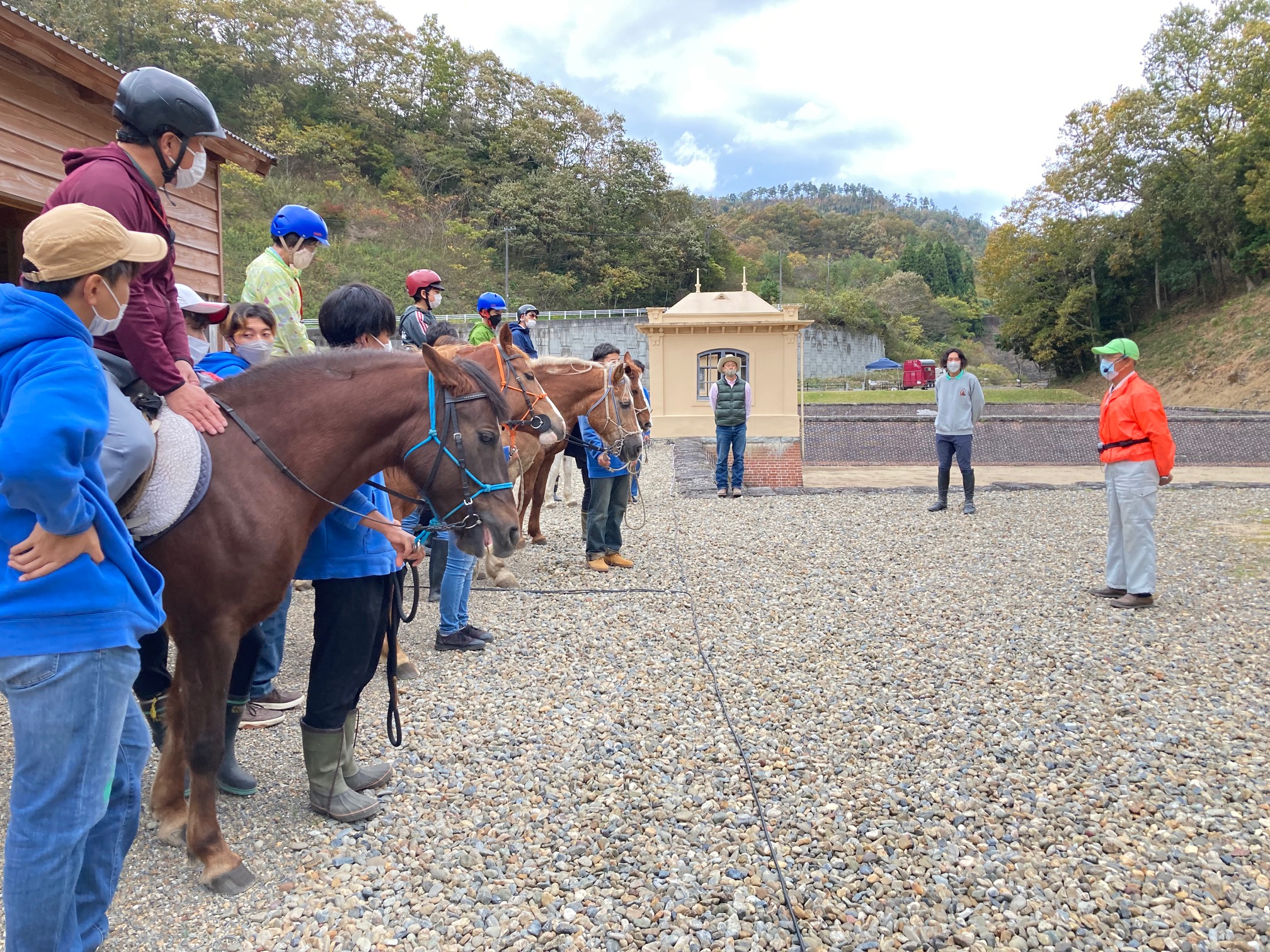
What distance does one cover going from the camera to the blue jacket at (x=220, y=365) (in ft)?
10.2

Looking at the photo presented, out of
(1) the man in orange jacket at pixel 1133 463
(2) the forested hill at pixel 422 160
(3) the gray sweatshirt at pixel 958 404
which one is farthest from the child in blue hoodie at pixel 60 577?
(2) the forested hill at pixel 422 160

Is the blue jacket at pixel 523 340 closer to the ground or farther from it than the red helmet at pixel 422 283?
closer to the ground

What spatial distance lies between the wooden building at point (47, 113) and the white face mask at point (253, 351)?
346 cm

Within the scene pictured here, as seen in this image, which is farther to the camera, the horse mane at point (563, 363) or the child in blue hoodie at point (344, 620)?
the horse mane at point (563, 363)

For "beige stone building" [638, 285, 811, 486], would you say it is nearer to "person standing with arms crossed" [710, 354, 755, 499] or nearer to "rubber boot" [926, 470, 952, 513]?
"person standing with arms crossed" [710, 354, 755, 499]

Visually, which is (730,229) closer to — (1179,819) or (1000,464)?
(1000,464)

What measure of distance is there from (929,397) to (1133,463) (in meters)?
28.6

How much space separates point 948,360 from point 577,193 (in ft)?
140

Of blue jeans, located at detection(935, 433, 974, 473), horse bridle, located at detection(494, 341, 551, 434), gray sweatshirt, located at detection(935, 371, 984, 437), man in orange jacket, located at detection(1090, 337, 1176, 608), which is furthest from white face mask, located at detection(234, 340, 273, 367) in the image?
blue jeans, located at detection(935, 433, 974, 473)

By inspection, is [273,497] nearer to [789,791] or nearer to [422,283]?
[789,791]

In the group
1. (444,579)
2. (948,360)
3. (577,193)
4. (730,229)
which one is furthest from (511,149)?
(444,579)

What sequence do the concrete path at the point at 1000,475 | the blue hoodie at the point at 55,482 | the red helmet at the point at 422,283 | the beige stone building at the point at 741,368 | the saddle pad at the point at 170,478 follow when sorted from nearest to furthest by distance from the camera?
the blue hoodie at the point at 55,482 < the saddle pad at the point at 170,478 < the red helmet at the point at 422,283 < the concrete path at the point at 1000,475 < the beige stone building at the point at 741,368

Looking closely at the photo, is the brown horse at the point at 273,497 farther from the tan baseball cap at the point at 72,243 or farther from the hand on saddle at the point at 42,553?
the tan baseball cap at the point at 72,243

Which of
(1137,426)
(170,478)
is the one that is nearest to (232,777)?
(170,478)
